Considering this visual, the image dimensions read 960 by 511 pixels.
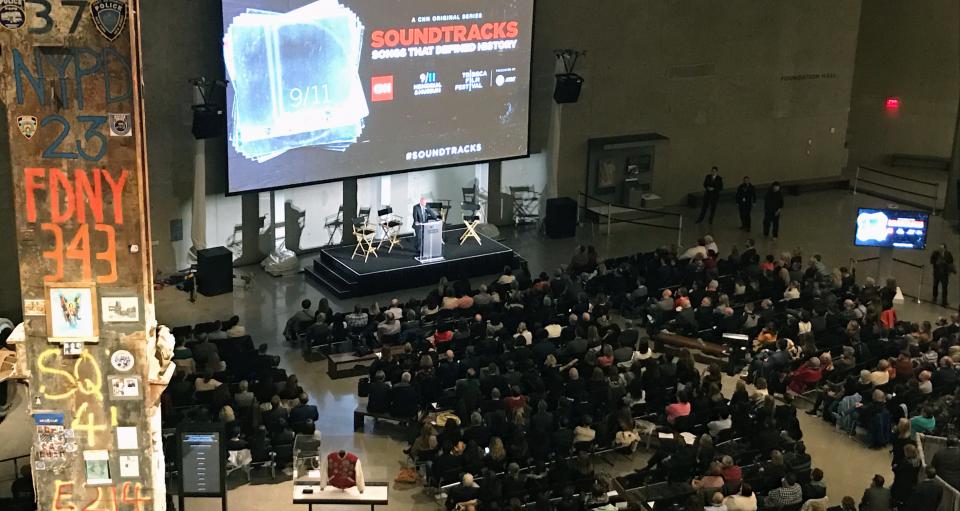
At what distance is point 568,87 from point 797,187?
776 cm

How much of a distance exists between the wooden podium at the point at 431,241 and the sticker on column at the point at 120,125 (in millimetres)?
13546

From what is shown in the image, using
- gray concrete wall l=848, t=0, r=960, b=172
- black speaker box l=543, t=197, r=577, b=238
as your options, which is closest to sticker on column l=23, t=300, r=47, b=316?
black speaker box l=543, t=197, r=577, b=238

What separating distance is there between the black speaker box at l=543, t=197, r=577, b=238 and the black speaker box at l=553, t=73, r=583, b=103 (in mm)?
2122

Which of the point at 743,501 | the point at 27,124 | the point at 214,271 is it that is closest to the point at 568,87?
the point at 214,271

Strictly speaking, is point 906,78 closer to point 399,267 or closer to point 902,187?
point 902,187

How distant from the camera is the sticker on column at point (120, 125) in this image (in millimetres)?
9664

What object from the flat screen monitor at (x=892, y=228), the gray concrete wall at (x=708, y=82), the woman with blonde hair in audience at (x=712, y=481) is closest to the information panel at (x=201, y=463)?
the woman with blonde hair in audience at (x=712, y=481)

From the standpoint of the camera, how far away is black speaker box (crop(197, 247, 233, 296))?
73.4ft

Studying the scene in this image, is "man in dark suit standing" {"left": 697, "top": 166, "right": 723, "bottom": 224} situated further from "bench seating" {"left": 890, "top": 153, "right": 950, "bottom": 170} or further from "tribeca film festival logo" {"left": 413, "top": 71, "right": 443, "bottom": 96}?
"bench seating" {"left": 890, "top": 153, "right": 950, "bottom": 170}

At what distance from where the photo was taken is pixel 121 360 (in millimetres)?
10250

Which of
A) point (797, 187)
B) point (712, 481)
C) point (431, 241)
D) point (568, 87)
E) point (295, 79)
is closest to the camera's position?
point (712, 481)

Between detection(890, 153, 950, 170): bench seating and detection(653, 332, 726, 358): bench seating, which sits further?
detection(890, 153, 950, 170): bench seating

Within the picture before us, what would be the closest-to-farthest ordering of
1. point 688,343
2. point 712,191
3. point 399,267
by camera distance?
point 688,343
point 399,267
point 712,191

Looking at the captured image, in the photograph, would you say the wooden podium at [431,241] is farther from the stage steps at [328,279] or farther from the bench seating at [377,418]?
the bench seating at [377,418]
